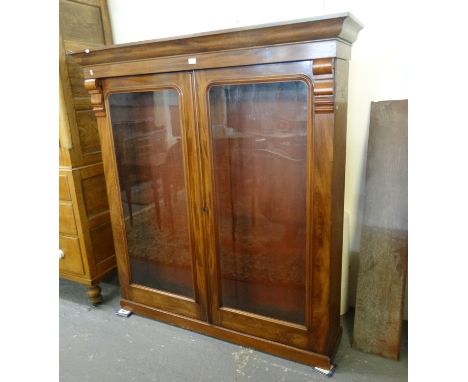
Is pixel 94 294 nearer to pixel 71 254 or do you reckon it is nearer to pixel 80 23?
pixel 71 254

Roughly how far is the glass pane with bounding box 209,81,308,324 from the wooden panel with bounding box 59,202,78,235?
87cm

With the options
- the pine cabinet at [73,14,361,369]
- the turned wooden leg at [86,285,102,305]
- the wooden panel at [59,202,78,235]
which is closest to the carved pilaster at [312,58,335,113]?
the pine cabinet at [73,14,361,369]

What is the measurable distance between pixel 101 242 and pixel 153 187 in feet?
1.83

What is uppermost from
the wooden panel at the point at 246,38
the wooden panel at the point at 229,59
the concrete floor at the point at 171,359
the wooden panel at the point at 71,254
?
the wooden panel at the point at 246,38

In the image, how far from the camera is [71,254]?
203 cm

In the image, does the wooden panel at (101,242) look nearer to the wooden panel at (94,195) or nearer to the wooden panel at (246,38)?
the wooden panel at (94,195)

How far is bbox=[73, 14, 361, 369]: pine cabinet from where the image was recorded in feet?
4.22

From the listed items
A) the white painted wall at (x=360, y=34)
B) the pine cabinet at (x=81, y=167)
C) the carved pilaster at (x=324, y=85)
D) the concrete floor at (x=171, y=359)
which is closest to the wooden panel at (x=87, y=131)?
the pine cabinet at (x=81, y=167)

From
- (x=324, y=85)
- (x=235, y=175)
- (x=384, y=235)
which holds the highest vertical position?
(x=324, y=85)

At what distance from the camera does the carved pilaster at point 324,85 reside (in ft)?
3.93

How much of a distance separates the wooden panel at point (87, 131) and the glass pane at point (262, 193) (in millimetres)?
838

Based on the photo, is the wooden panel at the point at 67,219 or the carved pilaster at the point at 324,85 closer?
the carved pilaster at the point at 324,85

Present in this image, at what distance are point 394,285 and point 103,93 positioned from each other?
1.56 metres

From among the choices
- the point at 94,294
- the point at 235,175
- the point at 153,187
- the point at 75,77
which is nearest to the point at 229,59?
the point at 235,175
